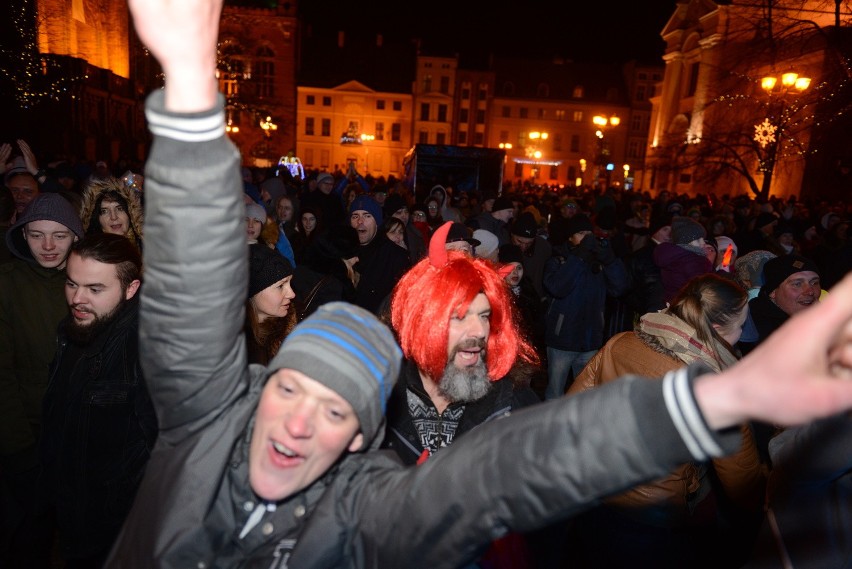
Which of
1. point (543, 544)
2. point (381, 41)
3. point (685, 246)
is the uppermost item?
point (381, 41)

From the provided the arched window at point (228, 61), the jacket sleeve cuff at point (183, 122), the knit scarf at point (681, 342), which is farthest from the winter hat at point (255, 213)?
the arched window at point (228, 61)

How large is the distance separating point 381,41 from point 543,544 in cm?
7401

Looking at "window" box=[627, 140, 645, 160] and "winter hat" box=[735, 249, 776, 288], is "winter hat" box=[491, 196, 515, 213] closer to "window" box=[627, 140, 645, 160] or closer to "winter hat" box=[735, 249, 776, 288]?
"winter hat" box=[735, 249, 776, 288]

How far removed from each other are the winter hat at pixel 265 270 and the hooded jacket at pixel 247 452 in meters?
2.07

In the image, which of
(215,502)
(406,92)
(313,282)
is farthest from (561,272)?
(406,92)

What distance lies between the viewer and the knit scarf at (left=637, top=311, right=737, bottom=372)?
115 inches

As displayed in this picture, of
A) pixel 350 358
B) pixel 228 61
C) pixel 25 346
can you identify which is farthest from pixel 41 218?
pixel 228 61

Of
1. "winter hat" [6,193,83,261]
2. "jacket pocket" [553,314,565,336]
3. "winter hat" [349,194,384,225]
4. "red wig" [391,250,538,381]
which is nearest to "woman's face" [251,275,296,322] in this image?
"red wig" [391,250,538,381]

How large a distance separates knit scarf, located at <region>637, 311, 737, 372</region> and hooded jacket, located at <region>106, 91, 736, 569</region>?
2.01m

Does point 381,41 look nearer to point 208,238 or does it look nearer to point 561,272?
point 561,272

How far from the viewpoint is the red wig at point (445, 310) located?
9.12 ft

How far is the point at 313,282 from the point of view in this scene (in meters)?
5.18

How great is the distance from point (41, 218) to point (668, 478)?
4081 mm

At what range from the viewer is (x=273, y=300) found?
3.67 metres
